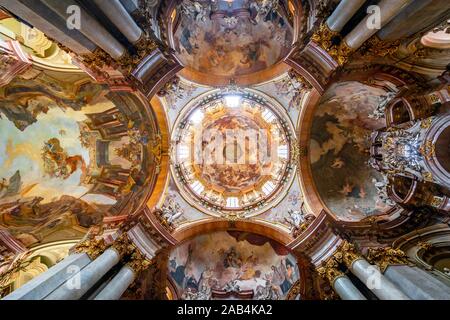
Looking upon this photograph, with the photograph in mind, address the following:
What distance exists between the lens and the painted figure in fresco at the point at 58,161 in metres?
11.7

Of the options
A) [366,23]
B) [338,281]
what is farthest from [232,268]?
[366,23]

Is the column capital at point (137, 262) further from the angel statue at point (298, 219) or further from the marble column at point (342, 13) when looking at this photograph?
the marble column at point (342, 13)

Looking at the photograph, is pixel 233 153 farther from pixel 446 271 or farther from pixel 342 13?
pixel 446 271

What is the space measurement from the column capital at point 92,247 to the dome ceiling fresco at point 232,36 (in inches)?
386

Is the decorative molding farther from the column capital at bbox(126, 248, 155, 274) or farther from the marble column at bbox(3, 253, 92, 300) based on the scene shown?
the marble column at bbox(3, 253, 92, 300)

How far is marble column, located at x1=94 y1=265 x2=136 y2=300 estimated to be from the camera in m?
8.33

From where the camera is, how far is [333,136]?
596 inches

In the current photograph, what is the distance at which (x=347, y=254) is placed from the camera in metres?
9.98

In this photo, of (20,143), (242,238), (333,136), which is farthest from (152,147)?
(333,136)

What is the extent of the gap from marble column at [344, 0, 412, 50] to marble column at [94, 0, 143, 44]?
718 cm

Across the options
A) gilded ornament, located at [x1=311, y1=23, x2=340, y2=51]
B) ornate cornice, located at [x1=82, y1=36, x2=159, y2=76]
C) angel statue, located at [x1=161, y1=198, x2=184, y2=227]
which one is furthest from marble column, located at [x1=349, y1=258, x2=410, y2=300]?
ornate cornice, located at [x1=82, y1=36, x2=159, y2=76]

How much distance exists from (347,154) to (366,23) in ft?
29.2
